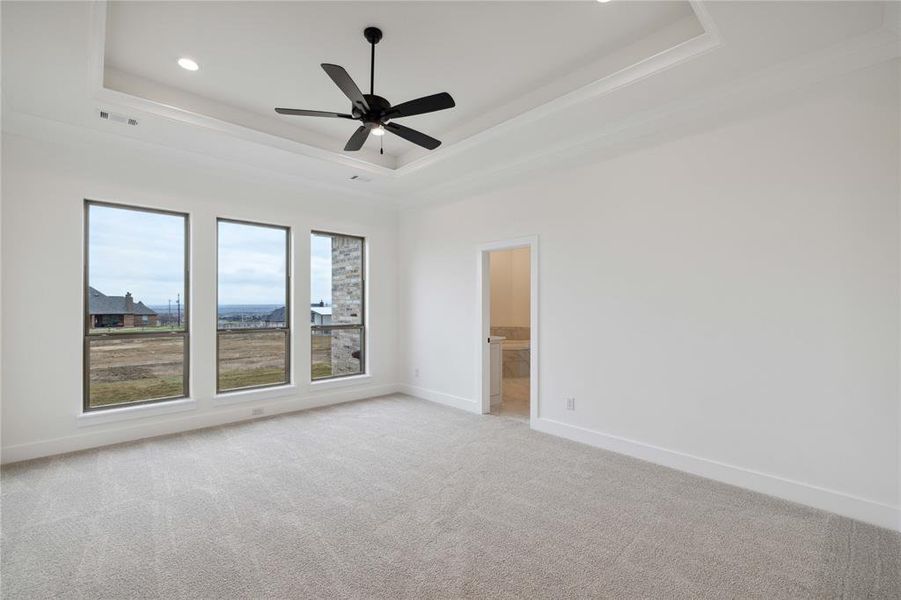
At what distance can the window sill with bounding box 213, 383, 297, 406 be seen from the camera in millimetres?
4867

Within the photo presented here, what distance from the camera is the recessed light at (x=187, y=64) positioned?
3.29m

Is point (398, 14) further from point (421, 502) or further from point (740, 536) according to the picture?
point (740, 536)

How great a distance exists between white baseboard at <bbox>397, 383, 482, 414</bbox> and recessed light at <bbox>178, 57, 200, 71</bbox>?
4.50 metres

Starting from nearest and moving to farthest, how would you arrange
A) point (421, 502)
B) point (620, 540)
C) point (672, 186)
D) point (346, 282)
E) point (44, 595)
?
point (44, 595) → point (620, 540) → point (421, 502) → point (672, 186) → point (346, 282)

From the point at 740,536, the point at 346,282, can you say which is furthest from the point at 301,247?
the point at 740,536

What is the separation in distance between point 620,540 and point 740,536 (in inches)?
29.6

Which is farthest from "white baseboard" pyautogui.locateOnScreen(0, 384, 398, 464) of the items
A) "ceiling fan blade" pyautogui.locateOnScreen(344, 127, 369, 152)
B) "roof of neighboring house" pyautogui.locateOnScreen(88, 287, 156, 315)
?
"ceiling fan blade" pyautogui.locateOnScreen(344, 127, 369, 152)

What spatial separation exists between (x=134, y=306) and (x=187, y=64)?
255 centimetres

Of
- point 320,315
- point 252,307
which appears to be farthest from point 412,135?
point 320,315

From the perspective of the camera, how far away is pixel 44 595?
2.02m

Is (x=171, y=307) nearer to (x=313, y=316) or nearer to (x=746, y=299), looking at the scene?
(x=313, y=316)

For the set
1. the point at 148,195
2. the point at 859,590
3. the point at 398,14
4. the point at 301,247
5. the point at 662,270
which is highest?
the point at 398,14

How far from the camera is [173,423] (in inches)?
178

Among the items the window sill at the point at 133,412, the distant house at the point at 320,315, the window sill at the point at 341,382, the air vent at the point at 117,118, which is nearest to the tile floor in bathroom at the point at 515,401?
the window sill at the point at 341,382
